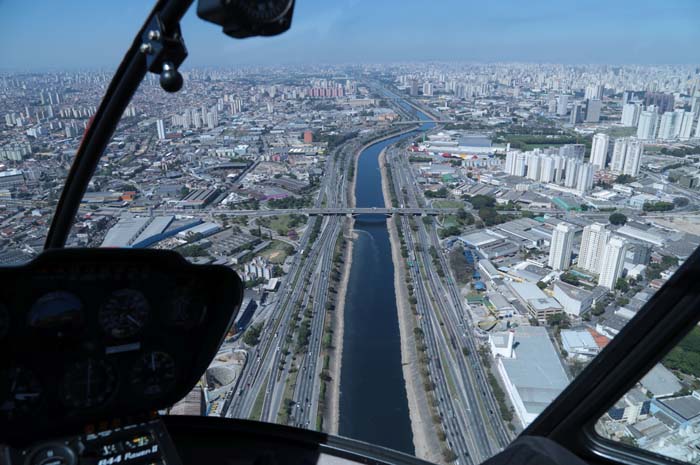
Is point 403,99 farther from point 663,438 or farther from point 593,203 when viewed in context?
point 663,438

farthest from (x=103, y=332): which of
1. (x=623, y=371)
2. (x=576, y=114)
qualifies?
(x=576, y=114)

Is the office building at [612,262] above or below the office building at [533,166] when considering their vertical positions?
above

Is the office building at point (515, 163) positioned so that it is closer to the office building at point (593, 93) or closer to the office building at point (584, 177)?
the office building at point (593, 93)

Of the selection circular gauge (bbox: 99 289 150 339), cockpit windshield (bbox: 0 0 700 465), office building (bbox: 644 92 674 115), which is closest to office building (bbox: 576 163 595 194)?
cockpit windshield (bbox: 0 0 700 465)

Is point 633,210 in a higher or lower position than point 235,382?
higher

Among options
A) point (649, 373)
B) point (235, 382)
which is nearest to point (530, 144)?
point (235, 382)

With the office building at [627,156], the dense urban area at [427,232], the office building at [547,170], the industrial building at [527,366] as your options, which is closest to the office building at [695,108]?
the dense urban area at [427,232]

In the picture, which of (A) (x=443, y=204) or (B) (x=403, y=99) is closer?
(A) (x=443, y=204)
